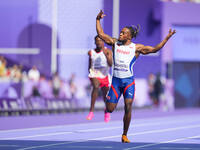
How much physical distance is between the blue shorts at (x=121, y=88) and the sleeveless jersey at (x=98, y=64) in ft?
12.9

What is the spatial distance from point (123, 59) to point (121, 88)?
1.91 ft

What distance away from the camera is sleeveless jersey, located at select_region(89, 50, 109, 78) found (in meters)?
16.4

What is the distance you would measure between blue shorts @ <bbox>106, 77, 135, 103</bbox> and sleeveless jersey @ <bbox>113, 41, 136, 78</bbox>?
0.09m

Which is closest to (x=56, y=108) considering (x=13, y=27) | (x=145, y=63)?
(x=13, y=27)

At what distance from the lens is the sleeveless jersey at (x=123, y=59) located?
1229 cm

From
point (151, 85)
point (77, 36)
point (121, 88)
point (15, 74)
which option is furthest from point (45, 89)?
point (121, 88)

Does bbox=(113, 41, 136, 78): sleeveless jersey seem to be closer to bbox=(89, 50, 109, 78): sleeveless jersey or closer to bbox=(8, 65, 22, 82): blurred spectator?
bbox=(89, 50, 109, 78): sleeveless jersey

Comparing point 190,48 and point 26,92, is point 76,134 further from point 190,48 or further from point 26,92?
point 190,48

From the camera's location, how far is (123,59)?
40.3 ft

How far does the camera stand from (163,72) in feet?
126

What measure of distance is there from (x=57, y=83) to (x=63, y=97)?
27.3 inches

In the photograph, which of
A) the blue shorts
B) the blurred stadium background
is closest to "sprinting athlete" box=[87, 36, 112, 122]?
the blue shorts

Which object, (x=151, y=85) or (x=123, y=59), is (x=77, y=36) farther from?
(x=123, y=59)

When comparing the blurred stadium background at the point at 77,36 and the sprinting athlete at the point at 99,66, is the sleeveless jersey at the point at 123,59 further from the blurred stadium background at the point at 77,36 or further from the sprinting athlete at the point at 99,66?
the blurred stadium background at the point at 77,36
